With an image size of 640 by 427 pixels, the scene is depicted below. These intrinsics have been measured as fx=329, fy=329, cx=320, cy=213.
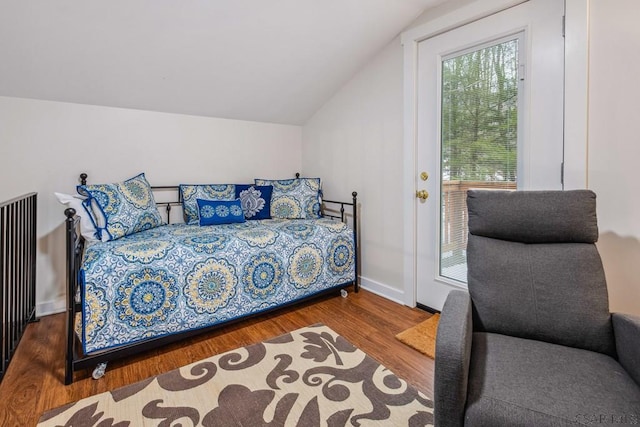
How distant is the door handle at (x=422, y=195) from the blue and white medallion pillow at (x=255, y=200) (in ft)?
4.42

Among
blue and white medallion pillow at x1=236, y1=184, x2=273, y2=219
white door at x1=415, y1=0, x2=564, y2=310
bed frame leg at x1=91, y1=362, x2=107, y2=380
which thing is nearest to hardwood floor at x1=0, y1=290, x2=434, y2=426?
bed frame leg at x1=91, y1=362, x2=107, y2=380

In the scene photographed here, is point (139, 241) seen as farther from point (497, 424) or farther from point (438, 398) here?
point (497, 424)

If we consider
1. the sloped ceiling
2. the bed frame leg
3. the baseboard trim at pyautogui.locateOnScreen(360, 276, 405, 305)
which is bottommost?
the bed frame leg

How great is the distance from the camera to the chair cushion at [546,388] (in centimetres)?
86

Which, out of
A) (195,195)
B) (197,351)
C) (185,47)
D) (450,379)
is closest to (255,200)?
(195,195)

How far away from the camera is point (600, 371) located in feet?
3.39

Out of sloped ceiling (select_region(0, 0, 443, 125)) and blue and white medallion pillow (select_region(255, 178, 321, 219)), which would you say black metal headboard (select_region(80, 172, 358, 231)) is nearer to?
blue and white medallion pillow (select_region(255, 178, 321, 219))

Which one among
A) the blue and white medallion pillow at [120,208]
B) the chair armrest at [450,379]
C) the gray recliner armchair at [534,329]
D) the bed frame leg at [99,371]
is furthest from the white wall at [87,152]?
the chair armrest at [450,379]

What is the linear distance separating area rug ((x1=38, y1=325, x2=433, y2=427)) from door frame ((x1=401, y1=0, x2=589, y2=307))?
103 cm

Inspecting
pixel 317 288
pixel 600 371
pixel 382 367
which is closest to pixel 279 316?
pixel 317 288

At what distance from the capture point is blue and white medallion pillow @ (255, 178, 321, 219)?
9.77ft

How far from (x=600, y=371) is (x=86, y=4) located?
2808 millimetres

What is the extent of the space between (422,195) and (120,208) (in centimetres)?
207

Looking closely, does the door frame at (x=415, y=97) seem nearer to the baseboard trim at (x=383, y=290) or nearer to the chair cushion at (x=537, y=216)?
the baseboard trim at (x=383, y=290)
